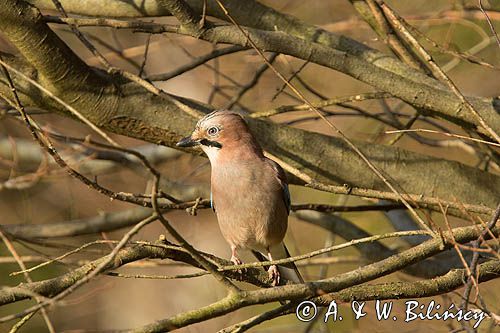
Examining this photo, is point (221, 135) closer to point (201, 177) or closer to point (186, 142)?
point (186, 142)

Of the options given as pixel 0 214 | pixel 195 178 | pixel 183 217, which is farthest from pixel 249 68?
pixel 0 214

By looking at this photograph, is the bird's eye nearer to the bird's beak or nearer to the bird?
the bird

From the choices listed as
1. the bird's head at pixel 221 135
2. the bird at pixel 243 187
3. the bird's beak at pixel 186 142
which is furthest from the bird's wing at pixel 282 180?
the bird's beak at pixel 186 142

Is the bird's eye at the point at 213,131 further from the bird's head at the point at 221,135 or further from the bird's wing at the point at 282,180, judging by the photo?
the bird's wing at the point at 282,180

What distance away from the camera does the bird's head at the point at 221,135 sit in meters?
4.86

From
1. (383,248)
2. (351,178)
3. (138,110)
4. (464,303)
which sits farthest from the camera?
(383,248)

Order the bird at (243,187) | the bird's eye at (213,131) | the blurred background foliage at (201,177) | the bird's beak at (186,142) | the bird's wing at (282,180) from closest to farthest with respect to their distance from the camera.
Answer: the bird's beak at (186,142) → the bird's eye at (213,131) → the bird at (243,187) → the bird's wing at (282,180) → the blurred background foliage at (201,177)

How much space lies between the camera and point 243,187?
5156 millimetres

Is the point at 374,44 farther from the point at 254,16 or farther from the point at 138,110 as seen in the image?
Result: the point at 138,110

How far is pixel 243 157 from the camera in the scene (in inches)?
205

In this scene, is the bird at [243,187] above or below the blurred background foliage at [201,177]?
below

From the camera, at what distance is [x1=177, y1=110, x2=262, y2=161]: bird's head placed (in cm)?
486

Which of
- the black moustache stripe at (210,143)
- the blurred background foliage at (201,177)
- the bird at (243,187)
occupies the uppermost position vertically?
the blurred background foliage at (201,177)

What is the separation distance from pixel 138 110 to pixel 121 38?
6.05 metres
